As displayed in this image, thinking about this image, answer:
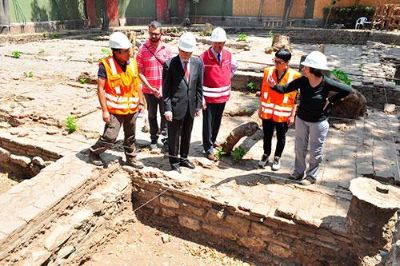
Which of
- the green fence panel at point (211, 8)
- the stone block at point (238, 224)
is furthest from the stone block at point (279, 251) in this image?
the green fence panel at point (211, 8)

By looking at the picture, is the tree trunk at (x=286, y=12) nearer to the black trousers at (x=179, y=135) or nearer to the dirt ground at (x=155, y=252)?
the black trousers at (x=179, y=135)

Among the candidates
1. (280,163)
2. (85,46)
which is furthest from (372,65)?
(85,46)

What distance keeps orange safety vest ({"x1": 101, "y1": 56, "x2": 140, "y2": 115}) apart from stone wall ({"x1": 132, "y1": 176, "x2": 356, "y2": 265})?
1010 mm

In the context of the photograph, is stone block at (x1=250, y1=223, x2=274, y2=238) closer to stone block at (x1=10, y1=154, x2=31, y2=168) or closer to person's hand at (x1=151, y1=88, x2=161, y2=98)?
person's hand at (x1=151, y1=88, x2=161, y2=98)

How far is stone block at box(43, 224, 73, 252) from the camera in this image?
366 centimetres

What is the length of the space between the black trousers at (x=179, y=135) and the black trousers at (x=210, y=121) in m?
0.44

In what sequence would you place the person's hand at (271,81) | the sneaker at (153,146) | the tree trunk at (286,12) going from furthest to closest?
the tree trunk at (286,12), the sneaker at (153,146), the person's hand at (271,81)

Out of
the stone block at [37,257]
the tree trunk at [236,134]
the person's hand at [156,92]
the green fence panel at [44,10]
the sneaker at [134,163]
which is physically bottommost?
the stone block at [37,257]

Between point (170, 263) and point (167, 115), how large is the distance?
1776 mm

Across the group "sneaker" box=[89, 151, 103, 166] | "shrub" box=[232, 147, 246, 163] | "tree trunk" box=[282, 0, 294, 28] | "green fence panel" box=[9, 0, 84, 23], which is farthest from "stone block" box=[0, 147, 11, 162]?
"tree trunk" box=[282, 0, 294, 28]

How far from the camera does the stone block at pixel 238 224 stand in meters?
4.06

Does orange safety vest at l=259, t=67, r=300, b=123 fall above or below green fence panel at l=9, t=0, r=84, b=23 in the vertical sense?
below

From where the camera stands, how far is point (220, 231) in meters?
4.25

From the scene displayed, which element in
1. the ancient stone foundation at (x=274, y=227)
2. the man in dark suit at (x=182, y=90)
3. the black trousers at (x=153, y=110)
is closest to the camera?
the ancient stone foundation at (x=274, y=227)
